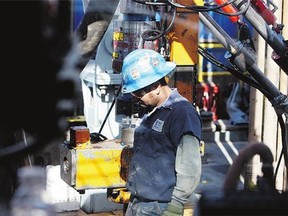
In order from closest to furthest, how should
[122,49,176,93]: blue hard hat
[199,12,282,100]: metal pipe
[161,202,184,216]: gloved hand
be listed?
Result: [161,202,184,216]: gloved hand → [122,49,176,93]: blue hard hat → [199,12,282,100]: metal pipe

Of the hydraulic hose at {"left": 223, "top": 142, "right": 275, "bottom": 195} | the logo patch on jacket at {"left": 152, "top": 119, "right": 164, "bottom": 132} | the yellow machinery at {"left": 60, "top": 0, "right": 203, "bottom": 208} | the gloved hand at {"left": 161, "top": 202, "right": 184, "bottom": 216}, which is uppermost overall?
the hydraulic hose at {"left": 223, "top": 142, "right": 275, "bottom": 195}

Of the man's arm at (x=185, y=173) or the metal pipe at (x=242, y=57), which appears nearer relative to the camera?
the man's arm at (x=185, y=173)

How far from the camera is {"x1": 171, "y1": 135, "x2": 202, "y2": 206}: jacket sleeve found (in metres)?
3.96

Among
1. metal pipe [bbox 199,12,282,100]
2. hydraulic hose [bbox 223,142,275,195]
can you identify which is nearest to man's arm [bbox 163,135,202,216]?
metal pipe [bbox 199,12,282,100]

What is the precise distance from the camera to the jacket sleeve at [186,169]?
156 inches

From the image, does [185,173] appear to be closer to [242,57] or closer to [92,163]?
[92,163]

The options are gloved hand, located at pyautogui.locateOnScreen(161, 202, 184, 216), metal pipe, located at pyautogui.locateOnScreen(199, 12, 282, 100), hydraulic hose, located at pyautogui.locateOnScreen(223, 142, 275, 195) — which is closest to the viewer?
hydraulic hose, located at pyautogui.locateOnScreen(223, 142, 275, 195)

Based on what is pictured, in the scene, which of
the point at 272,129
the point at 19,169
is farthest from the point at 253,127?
the point at 19,169

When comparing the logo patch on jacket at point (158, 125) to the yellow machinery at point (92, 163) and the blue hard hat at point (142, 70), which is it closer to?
the blue hard hat at point (142, 70)

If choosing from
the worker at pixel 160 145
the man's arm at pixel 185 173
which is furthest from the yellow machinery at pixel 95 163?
the man's arm at pixel 185 173

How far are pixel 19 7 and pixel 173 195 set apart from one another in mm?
2641

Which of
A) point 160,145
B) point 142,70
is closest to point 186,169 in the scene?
point 160,145

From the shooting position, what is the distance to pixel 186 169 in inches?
156

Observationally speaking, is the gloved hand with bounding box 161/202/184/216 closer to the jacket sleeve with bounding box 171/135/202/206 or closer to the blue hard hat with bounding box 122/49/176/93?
the jacket sleeve with bounding box 171/135/202/206
